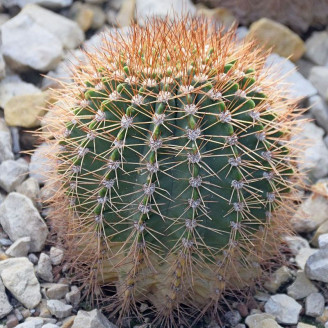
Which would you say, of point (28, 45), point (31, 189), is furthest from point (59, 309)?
point (28, 45)

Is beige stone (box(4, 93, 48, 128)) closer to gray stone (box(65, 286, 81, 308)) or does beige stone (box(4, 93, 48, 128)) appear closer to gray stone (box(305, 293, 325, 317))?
gray stone (box(65, 286, 81, 308))

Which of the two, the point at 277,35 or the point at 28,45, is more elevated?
the point at 277,35

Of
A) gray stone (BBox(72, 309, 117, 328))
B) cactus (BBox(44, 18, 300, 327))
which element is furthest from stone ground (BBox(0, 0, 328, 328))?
cactus (BBox(44, 18, 300, 327))

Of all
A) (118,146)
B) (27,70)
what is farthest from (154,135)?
(27,70)

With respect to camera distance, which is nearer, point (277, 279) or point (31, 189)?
point (277, 279)

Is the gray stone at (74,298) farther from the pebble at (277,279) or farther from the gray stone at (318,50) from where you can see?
the gray stone at (318,50)

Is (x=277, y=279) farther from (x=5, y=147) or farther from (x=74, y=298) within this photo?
(x=5, y=147)

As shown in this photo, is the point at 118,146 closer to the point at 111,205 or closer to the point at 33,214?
the point at 111,205

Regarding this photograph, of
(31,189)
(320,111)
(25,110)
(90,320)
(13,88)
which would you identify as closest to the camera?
(90,320)
